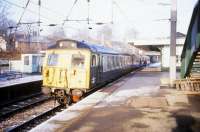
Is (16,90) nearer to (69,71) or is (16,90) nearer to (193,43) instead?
(69,71)

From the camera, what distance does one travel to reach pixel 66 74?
47.9 ft

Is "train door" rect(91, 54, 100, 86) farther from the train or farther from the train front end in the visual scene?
the train front end

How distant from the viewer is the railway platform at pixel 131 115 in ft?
27.3

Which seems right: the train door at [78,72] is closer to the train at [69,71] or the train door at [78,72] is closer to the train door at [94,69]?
the train at [69,71]

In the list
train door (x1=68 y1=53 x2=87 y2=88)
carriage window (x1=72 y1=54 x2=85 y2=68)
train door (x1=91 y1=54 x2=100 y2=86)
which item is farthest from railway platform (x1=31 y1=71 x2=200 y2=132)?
carriage window (x1=72 y1=54 x2=85 y2=68)

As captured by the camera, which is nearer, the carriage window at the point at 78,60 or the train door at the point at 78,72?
the train door at the point at 78,72

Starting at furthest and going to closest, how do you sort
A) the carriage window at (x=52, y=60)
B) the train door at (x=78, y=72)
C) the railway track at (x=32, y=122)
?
the carriage window at (x=52, y=60)
the train door at (x=78, y=72)
the railway track at (x=32, y=122)

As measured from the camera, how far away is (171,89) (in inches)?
645

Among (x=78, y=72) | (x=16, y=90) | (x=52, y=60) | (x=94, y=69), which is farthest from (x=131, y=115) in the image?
(x=16, y=90)

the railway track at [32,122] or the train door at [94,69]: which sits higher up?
the train door at [94,69]

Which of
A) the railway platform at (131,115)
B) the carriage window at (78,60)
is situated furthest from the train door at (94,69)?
the railway platform at (131,115)

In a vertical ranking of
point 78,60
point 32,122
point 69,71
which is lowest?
point 32,122

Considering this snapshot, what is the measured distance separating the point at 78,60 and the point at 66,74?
2.92 feet

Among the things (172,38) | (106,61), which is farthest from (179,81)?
(106,61)
